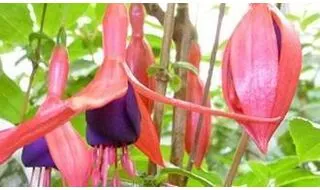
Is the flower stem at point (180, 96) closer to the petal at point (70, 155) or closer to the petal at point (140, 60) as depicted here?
the petal at point (140, 60)

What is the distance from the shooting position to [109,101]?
52cm

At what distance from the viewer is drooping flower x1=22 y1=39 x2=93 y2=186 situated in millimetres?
568

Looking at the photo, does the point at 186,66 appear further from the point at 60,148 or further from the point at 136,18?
the point at 60,148

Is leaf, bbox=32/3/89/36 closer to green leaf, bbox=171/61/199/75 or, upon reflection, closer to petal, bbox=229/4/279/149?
green leaf, bbox=171/61/199/75

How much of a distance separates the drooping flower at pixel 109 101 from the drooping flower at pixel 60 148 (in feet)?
0.12

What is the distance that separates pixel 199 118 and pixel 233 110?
0.20 metres

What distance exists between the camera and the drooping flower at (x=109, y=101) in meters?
0.49

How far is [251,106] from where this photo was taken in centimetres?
55

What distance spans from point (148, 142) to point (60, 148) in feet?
0.24

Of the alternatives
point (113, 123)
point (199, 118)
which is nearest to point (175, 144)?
point (199, 118)

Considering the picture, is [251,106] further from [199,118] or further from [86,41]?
[86,41]

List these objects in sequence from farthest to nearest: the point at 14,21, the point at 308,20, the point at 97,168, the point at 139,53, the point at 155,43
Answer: the point at 308,20 < the point at 155,43 < the point at 14,21 < the point at 139,53 < the point at 97,168

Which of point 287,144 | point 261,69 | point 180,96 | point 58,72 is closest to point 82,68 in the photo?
point 180,96

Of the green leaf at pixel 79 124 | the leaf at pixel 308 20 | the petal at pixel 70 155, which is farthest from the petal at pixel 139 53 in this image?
the leaf at pixel 308 20
